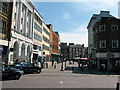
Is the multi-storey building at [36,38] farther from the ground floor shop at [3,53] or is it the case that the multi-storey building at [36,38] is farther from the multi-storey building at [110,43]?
the multi-storey building at [110,43]

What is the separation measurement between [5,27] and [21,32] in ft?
26.9

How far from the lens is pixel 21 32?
3148 centimetres

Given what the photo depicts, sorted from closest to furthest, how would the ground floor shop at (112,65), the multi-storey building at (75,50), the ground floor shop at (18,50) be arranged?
the ground floor shop at (18,50)
the ground floor shop at (112,65)
the multi-storey building at (75,50)

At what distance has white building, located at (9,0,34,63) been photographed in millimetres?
25875

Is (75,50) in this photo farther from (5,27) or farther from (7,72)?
(7,72)

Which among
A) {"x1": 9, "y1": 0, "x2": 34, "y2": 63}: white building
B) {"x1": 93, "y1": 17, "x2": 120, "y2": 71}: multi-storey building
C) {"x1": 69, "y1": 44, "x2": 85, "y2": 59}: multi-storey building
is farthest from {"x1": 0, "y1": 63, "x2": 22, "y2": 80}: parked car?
{"x1": 69, "y1": 44, "x2": 85, "y2": 59}: multi-storey building

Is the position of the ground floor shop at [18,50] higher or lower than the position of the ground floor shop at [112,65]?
higher

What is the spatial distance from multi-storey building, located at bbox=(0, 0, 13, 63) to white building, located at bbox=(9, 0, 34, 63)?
1.03m

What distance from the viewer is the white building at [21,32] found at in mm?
25875

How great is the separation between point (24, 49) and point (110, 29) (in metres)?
19.4

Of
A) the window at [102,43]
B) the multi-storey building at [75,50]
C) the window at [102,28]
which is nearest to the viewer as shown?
the window at [102,43]

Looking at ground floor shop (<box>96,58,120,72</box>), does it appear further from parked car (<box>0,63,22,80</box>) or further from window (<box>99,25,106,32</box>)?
parked car (<box>0,63,22,80</box>)

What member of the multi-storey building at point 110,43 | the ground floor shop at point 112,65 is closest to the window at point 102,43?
the multi-storey building at point 110,43

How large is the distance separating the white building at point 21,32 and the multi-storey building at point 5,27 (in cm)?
103
